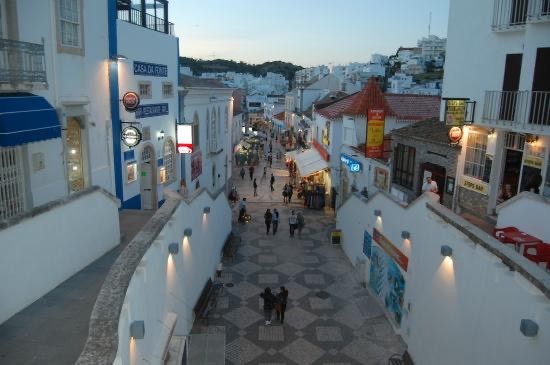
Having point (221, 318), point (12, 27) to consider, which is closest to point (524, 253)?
point (221, 318)

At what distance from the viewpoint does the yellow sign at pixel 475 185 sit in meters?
15.5

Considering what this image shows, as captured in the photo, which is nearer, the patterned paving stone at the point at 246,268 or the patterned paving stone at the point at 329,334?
the patterned paving stone at the point at 329,334

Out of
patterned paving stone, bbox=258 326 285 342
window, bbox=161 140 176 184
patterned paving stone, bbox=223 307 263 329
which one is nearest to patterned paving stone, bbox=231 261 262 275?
patterned paving stone, bbox=223 307 263 329

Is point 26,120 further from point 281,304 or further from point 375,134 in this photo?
point 375,134

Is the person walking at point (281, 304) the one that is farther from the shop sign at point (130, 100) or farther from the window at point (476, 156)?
the window at point (476, 156)

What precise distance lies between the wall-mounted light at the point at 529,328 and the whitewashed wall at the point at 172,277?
5.73 m

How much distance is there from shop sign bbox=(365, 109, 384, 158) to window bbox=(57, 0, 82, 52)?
1338 cm

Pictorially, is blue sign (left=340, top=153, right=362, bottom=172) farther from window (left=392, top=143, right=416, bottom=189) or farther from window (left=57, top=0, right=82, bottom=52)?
window (left=57, top=0, right=82, bottom=52)

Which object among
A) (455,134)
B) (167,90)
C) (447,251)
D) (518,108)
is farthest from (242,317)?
(518,108)

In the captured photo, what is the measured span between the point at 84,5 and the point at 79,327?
9.73 meters

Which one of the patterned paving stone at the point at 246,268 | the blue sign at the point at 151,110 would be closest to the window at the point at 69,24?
the blue sign at the point at 151,110

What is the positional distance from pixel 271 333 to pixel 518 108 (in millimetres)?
10313

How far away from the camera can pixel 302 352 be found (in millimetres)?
12938

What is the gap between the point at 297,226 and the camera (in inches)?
930
